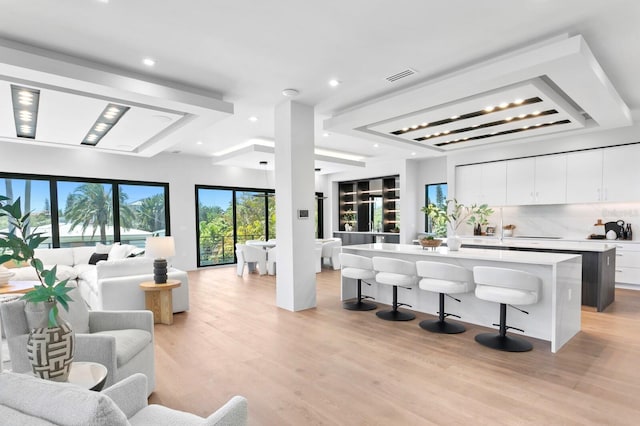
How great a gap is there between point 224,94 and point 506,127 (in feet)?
14.8

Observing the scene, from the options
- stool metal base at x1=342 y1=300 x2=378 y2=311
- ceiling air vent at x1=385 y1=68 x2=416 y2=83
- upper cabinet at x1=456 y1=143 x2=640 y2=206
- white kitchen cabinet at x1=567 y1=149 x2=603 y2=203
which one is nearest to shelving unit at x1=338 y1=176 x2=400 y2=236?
upper cabinet at x1=456 y1=143 x2=640 y2=206

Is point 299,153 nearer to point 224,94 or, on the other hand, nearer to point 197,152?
point 224,94

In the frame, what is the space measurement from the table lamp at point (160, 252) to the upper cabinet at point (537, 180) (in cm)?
696

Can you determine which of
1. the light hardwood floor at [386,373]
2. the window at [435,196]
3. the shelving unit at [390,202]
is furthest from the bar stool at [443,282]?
the shelving unit at [390,202]

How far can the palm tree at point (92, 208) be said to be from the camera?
26.0 feet

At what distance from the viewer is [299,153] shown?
526cm

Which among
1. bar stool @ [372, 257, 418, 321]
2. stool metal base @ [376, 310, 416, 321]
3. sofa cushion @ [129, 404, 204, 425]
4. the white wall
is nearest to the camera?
sofa cushion @ [129, 404, 204, 425]

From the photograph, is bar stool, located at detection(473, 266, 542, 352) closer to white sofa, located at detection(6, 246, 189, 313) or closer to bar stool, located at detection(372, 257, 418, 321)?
bar stool, located at detection(372, 257, 418, 321)

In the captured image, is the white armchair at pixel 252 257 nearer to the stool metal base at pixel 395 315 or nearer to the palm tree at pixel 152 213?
the palm tree at pixel 152 213

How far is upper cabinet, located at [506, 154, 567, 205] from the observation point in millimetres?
7000

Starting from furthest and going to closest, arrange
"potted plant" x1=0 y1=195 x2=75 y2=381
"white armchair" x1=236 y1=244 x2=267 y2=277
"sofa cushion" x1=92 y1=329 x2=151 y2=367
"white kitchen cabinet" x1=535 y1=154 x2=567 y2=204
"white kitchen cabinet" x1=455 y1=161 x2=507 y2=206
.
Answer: "white armchair" x1=236 y1=244 x2=267 y2=277 → "white kitchen cabinet" x1=455 y1=161 x2=507 y2=206 → "white kitchen cabinet" x1=535 y1=154 x2=567 y2=204 → "sofa cushion" x1=92 y1=329 x2=151 y2=367 → "potted plant" x1=0 y1=195 x2=75 y2=381

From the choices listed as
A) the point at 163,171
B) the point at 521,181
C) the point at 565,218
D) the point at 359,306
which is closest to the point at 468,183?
the point at 521,181

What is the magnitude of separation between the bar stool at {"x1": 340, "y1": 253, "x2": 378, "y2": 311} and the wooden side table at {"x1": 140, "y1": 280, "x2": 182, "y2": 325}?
95.2 inches

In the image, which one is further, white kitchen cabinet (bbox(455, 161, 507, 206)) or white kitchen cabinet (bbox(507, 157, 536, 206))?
white kitchen cabinet (bbox(455, 161, 507, 206))
